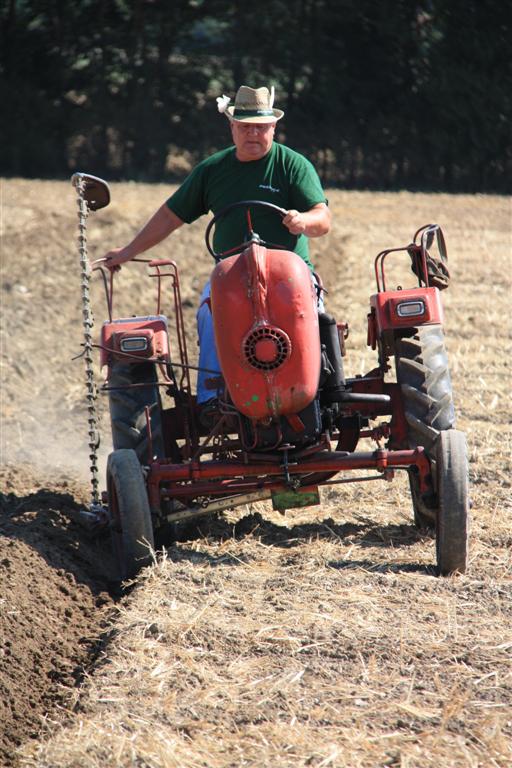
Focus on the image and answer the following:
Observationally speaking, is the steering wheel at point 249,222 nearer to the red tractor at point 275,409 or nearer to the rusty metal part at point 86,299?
the red tractor at point 275,409

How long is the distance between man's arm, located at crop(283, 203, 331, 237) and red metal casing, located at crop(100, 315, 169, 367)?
3.08 feet

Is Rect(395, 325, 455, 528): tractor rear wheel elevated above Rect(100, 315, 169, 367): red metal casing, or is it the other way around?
Rect(100, 315, 169, 367): red metal casing

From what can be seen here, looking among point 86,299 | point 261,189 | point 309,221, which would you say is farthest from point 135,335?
point 309,221

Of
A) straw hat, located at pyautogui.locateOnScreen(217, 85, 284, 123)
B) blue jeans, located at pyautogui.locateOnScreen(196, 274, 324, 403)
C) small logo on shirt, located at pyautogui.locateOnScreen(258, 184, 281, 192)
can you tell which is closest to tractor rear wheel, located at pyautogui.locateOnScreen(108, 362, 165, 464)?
blue jeans, located at pyautogui.locateOnScreen(196, 274, 324, 403)

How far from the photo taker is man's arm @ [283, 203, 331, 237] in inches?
214

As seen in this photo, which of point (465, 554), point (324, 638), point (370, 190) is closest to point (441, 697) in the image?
point (324, 638)

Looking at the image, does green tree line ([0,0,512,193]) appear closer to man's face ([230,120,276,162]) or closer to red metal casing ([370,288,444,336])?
red metal casing ([370,288,444,336])

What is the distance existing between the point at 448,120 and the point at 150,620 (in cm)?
1734

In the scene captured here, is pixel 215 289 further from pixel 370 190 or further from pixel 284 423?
pixel 370 190

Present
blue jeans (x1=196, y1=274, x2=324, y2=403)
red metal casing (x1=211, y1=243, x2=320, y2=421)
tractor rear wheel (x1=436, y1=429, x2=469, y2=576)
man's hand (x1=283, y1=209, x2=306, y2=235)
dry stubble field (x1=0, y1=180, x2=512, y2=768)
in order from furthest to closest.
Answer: blue jeans (x1=196, y1=274, x2=324, y2=403)
man's hand (x1=283, y1=209, x2=306, y2=235)
tractor rear wheel (x1=436, y1=429, x2=469, y2=576)
red metal casing (x1=211, y1=243, x2=320, y2=421)
dry stubble field (x1=0, y1=180, x2=512, y2=768)

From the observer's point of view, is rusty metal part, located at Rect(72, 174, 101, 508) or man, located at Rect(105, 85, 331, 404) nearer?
man, located at Rect(105, 85, 331, 404)

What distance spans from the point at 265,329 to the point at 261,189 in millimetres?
1069

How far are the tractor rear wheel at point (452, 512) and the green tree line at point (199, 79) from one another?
16325mm

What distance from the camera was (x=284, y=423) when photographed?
5375 millimetres
